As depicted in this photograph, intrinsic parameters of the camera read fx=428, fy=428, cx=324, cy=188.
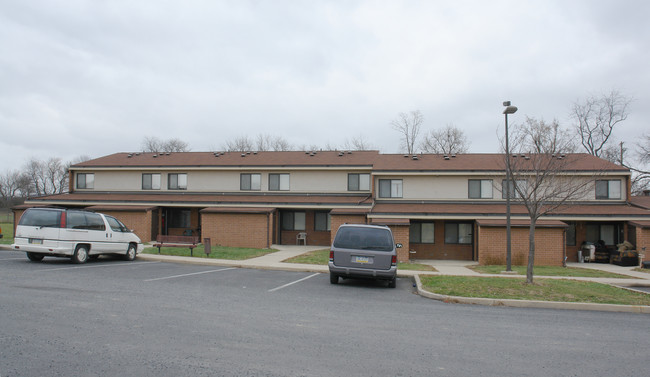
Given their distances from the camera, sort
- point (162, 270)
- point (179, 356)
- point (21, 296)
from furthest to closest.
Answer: point (162, 270)
point (21, 296)
point (179, 356)

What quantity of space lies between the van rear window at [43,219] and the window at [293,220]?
14812 mm

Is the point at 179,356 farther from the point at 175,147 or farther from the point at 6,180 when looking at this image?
the point at 6,180

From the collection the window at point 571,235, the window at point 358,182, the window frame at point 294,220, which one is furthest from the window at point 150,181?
the window at point 571,235

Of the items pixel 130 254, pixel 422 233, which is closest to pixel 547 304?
pixel 422 233

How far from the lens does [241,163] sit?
28.9m

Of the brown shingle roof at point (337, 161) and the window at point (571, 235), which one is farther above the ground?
the brown shingle roof at point (337, 161)

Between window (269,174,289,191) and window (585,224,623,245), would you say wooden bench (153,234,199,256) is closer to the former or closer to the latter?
window (269,174,289,191)

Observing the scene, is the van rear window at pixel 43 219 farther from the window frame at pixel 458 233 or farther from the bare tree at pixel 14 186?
the bare tree at pixel 14 186

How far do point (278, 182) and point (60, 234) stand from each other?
15242mm

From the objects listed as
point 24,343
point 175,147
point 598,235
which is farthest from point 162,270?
point 175,147

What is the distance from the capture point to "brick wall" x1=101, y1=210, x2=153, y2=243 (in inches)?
1009

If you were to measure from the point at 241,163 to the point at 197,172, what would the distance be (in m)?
3.04

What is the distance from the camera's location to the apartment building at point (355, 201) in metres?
21.8

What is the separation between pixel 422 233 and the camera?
24219 mm
